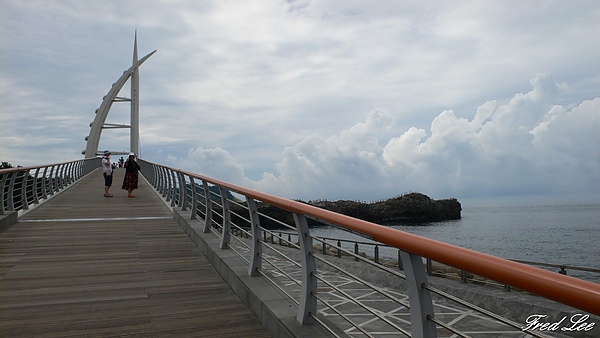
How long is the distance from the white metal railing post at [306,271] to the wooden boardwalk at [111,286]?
0.53m

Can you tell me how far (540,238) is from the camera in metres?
133

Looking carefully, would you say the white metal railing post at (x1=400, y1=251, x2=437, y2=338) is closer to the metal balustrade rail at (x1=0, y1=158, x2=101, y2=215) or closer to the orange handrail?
the orange handrail

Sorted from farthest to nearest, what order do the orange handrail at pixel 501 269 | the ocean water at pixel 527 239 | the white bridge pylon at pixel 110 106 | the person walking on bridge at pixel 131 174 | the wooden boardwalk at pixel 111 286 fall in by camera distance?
the ocean water at pixel 527 239, the white bridge pylon at pixel 110 106, the person walking on bridge at pixel 131 174, the wooden boardwalk at pixel 111 286, the orange handrail at pixel 501 269

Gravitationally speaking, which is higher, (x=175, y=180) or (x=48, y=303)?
(x=175, y=180)

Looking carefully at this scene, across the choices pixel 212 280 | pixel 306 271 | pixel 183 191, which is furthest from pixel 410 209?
pixel 306 271

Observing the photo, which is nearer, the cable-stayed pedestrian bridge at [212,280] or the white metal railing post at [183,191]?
the cable-stayed pedestrian bridge at [212,280]

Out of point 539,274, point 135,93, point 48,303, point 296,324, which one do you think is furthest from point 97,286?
point 135,93

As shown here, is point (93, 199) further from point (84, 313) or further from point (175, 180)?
point (84, 313)

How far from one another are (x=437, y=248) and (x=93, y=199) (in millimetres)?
14131

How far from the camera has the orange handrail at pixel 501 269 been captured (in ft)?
3.99

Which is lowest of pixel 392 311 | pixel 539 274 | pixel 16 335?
pixel 392 311

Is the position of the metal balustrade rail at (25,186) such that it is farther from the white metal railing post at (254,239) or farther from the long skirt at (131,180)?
the white metal railing post at (254,239)

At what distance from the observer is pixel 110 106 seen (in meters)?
57.4

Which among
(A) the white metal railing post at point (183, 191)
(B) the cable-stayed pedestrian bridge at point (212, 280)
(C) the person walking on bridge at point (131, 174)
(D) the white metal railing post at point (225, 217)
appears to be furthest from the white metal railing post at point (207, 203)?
(C) the person walking on bridge at point (131, 174)
